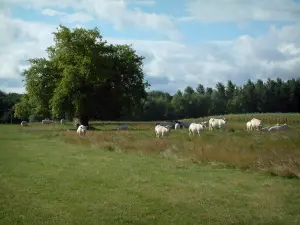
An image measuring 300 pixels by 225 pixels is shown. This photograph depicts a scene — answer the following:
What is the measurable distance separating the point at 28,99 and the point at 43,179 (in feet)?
156

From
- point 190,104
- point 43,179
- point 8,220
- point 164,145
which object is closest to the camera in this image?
point 8,220

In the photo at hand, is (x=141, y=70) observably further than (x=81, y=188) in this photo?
Yes

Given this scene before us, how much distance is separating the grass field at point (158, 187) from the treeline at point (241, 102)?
112951 mm

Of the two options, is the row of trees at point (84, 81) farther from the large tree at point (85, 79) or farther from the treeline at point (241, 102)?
the treeline at point (241, 102)

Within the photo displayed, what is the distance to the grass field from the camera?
33.4 ft

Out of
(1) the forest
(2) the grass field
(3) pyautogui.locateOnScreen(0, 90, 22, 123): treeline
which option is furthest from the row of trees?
(1) the forest

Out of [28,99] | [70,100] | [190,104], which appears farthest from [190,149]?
[190,104]

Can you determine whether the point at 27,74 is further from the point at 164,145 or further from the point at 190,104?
the point at 190,104

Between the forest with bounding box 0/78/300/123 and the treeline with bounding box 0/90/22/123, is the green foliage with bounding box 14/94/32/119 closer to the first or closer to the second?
the treeline with bounding box 0/90/22/123

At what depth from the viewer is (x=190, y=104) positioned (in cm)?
14862

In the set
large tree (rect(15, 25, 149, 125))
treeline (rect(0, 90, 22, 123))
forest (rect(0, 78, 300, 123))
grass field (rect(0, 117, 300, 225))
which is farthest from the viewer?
forest (rect(0, 78, 300, 123))

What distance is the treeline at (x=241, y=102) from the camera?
461 feet

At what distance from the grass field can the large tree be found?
31888 millimetres

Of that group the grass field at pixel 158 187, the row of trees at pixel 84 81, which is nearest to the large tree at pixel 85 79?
the row of trees at pixel 84 81
